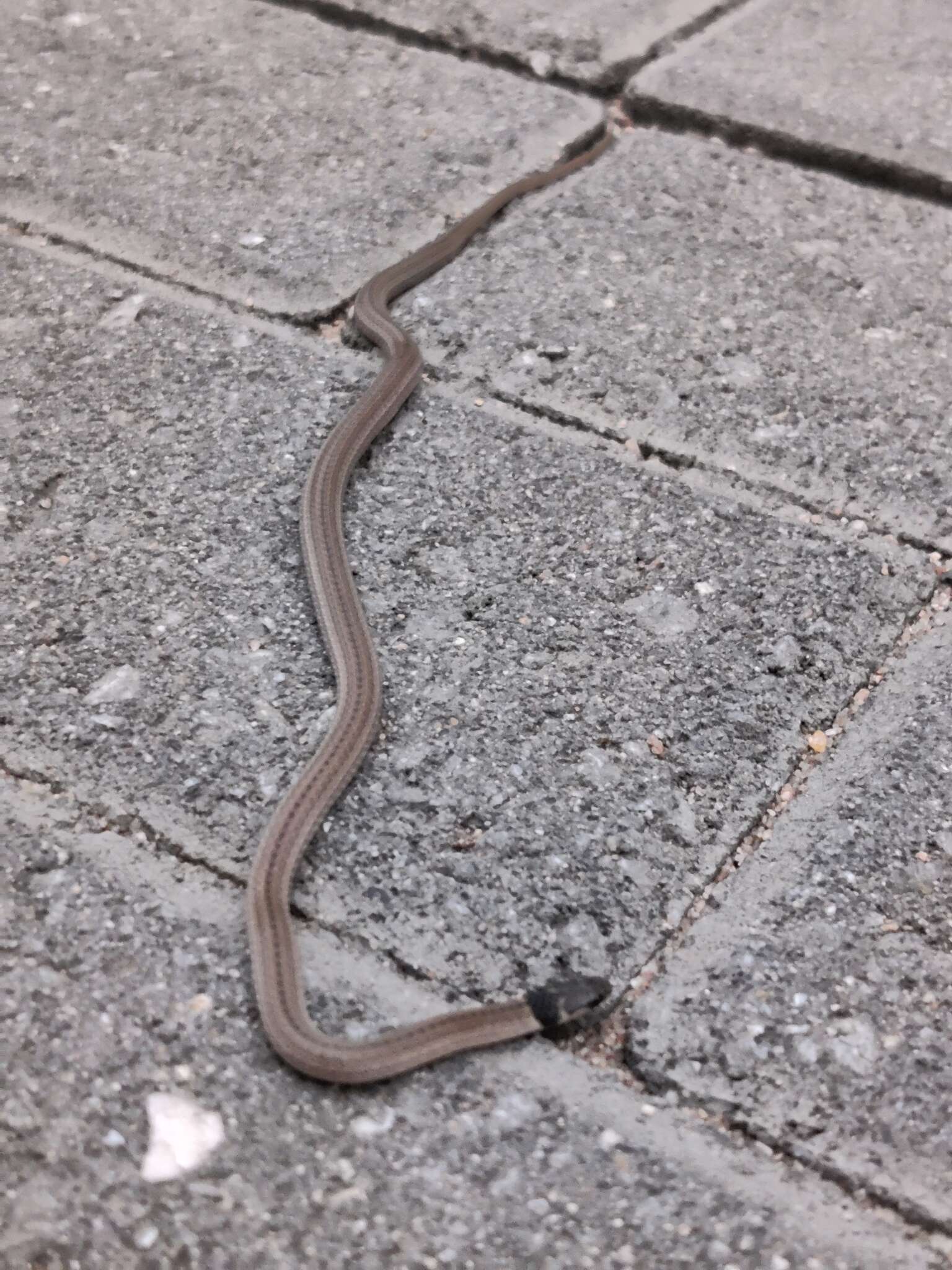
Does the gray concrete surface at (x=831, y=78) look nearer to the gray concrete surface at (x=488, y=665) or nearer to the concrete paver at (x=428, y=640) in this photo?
the gray concrete surface at (x=488, y=665)

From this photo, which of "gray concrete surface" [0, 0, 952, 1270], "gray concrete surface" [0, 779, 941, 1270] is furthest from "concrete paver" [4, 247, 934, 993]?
"gray concrete surface" [0, 779, 941, 1270]

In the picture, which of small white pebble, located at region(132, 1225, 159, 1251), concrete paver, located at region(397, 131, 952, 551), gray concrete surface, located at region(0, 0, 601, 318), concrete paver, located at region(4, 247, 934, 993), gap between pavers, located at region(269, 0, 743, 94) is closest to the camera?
small white pebble, located at region(132, 1225, 159, 1251)

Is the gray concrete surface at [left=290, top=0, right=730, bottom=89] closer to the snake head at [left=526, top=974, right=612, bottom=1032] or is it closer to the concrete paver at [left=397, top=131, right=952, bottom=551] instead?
the concrete paver at [left=397, top=131, right=952, bottom=551]

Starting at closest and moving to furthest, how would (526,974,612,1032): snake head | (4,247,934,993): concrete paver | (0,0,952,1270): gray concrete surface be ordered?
(0,0,952,1270): gray concrete surface < (526,974,612,1032): snake head < (4,247,934,993): concrete paver

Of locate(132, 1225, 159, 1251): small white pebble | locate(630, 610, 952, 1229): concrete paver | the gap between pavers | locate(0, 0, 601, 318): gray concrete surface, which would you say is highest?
the gap between pavers

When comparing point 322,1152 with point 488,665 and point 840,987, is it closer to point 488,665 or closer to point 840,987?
point 840,987

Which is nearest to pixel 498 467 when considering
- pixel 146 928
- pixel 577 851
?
pixel 577 851

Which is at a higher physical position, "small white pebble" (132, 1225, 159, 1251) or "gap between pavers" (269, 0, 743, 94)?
"gap between pavers" (269, 0, 743, 94)
